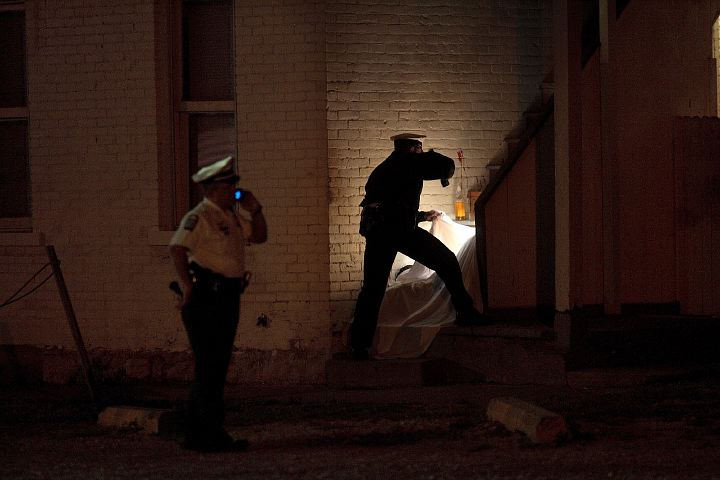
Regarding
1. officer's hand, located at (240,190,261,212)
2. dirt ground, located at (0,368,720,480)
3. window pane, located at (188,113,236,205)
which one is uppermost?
window pane, located at (188,113,236,205)

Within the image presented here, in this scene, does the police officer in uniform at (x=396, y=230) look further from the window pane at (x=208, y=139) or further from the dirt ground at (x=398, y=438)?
the window pane at (x=208, y=139)

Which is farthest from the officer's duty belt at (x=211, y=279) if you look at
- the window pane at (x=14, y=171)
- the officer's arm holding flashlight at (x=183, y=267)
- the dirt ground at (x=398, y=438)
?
the window pane at (x=14, y=171)

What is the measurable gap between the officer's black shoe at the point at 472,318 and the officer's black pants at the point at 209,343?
9.92 feet

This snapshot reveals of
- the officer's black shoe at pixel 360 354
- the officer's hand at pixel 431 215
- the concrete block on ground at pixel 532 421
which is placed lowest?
the concrete block on ground at pixel 532 421

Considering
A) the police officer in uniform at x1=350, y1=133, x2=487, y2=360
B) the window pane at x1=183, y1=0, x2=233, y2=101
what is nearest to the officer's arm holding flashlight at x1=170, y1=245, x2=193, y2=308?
the police officer in uniform at x1=350, y1=133, x2=487, y2=360

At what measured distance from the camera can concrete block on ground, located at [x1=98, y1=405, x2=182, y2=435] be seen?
7.19 meters

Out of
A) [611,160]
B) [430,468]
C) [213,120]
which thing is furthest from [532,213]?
[430,468]

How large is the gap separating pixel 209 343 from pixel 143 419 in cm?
128

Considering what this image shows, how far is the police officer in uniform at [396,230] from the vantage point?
28.2ft

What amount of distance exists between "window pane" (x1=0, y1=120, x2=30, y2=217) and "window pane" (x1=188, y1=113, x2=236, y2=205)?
179 cm

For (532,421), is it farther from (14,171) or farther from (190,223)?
(14,171)

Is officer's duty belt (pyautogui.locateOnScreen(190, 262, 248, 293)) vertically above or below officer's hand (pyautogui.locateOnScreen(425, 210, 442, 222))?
below

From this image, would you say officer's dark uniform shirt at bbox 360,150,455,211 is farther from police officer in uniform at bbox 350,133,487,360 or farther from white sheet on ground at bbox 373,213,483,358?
white sheet on ground at bbox 373,213,483,358

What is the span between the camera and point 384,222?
861 cm
